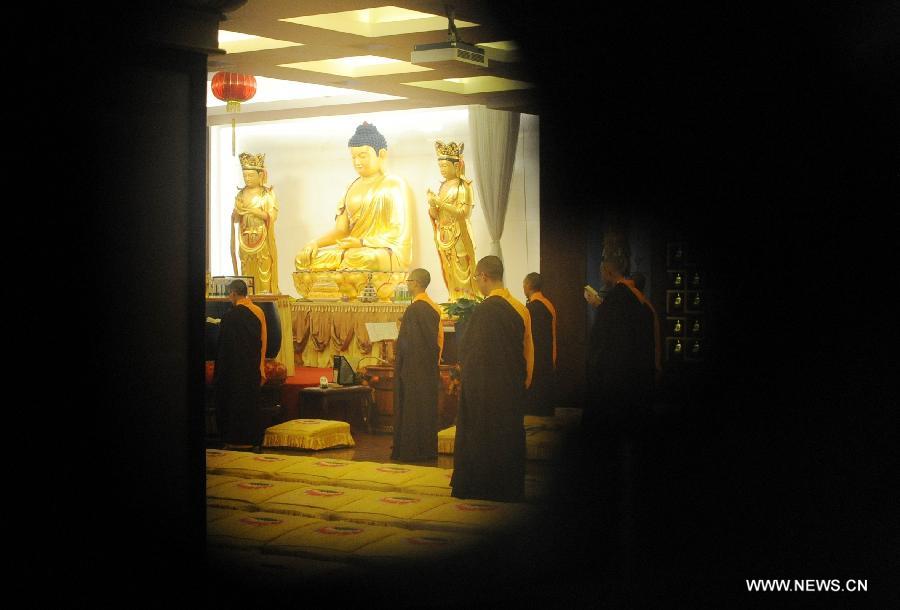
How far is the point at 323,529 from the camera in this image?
511 cm

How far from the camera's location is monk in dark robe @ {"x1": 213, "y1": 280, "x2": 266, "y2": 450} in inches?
278

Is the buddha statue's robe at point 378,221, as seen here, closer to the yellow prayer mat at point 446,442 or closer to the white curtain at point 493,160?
the white curtain at point 493,160

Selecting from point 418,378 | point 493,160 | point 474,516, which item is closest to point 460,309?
point 418,378

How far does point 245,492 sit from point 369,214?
506 cm

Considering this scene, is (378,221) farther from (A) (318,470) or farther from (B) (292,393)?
(A) (318,470)

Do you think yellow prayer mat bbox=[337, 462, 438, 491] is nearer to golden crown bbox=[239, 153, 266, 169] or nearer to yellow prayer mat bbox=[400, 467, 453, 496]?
yellow prayer mat bbox=[400, 467, 453, 496]

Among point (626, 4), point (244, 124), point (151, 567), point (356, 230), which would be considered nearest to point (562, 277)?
point (626, 4)

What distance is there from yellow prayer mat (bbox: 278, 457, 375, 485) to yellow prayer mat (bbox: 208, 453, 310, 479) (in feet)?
0.20

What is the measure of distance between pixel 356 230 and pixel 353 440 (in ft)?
11.8

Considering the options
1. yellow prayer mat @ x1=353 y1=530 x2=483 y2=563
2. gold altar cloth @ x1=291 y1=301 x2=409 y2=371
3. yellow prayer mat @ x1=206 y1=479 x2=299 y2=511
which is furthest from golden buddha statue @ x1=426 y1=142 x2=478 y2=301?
yellow prayer mat @ x1=353 y1=530 x2=483 y2=563

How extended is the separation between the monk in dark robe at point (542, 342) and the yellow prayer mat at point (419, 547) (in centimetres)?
166

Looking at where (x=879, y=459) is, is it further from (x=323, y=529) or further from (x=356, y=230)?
(x=356, y=230)

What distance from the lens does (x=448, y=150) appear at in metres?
9.20
